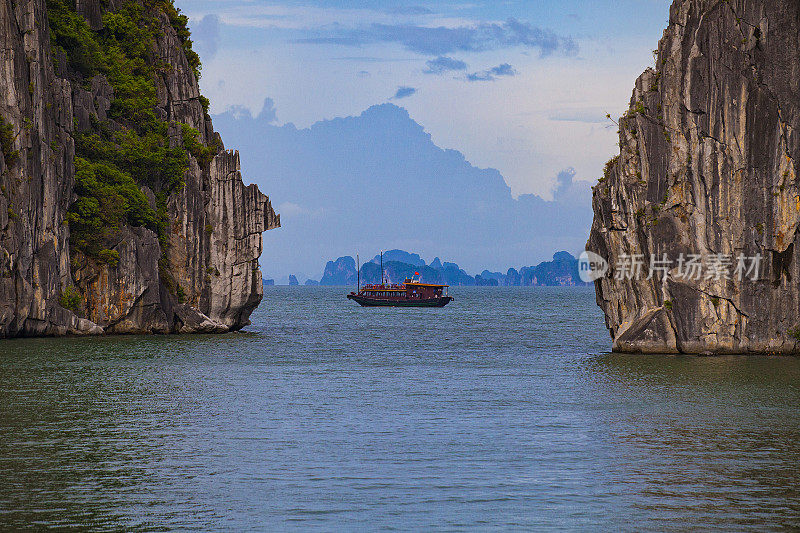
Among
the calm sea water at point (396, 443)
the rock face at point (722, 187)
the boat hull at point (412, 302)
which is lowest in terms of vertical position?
the calm sea water at point (396, 443)

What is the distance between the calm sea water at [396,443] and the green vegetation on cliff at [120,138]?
13.6 m

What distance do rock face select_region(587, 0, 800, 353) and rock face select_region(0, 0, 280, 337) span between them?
1164 inches

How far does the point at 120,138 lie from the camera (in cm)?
6244

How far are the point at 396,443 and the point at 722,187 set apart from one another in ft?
88.2

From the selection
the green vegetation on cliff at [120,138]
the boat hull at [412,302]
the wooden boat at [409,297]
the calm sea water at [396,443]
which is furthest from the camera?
the wooden boat at [409,297]

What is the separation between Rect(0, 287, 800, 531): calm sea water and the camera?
17.9 m

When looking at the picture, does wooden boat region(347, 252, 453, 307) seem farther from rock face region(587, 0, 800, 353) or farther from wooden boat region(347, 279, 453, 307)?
rock face region(587, 0, 800, 353)

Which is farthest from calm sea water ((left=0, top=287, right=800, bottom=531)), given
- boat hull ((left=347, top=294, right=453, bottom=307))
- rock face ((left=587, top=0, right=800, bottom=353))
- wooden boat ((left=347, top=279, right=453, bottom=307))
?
wooden boat ((left=347, top=279, right=453, bottom=307))

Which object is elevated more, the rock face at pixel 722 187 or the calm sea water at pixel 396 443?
the rock face at pixel 722 187

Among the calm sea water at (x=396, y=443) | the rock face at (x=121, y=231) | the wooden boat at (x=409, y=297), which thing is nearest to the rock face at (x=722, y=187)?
the calm sea water at (x=396, y=443)

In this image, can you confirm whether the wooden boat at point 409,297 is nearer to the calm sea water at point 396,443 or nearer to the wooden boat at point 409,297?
the wooden boat at point 409,297

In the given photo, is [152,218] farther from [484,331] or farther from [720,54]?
[720,54]

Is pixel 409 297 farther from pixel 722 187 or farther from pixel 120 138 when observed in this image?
pixel 722 187

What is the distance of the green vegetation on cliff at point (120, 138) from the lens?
193 ft
